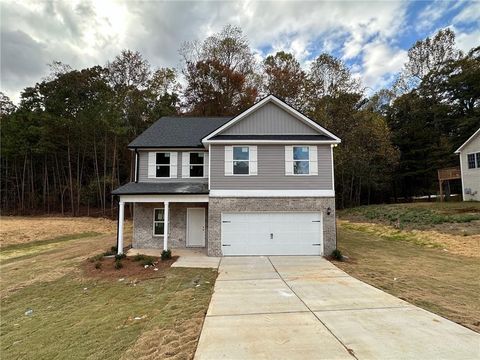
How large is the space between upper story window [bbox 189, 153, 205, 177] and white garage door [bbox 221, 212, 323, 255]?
3.32m

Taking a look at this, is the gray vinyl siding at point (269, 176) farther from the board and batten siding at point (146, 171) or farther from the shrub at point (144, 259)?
the shrub at point (144, 259)

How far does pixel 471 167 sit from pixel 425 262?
17257mm

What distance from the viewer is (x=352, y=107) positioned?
30266 mm

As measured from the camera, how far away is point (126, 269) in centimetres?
1077

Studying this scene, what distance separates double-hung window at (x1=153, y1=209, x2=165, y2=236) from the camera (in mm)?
14344

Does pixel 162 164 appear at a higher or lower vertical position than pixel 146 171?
higher

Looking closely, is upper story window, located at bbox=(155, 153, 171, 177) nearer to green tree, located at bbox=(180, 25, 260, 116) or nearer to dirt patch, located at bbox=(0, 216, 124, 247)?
dirt patch, located at bbox=(0, 216, 124, 247)

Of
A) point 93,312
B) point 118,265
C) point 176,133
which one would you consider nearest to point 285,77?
point 176,133

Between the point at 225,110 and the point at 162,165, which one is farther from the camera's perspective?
the point at 225,110

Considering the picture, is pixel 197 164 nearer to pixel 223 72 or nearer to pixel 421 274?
pixel 421 274

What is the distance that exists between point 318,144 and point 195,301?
910 centimetres

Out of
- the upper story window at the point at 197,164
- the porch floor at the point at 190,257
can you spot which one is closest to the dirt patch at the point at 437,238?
the porch floor at the point at 190,257

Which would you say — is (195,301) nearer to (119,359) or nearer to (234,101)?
(119,359)

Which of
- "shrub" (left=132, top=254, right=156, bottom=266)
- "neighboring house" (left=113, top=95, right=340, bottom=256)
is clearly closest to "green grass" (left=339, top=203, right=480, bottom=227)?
"neighboring house" (left=113, top=95, right=340, bottom=256)
